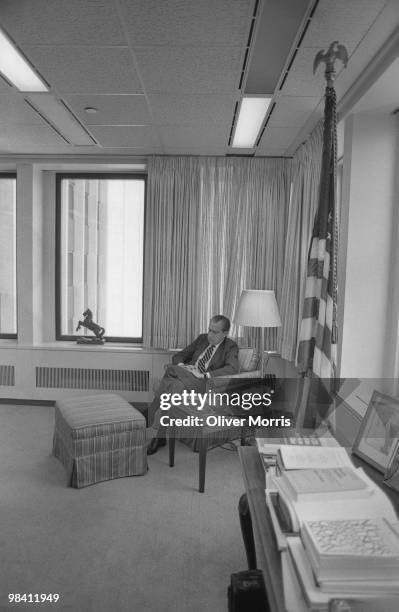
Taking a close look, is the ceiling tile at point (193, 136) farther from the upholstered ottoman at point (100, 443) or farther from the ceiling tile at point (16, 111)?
the upholstered ottoman at point (100, 443)

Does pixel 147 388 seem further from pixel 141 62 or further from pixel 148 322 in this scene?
pixel 141 62

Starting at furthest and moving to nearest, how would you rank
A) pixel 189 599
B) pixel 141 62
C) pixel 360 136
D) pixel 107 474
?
pixel 107 474
pixel 360 136
pixel 141 62
pixel 189 599

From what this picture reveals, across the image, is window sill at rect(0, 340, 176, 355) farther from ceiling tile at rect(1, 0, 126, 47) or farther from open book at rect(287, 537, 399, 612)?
open book at rect(287, 537, 399, 612)

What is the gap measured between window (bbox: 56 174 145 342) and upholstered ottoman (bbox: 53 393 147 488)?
1844 millimetres

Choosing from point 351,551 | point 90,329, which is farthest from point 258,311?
point 351,551

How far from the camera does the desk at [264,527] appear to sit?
0.93m

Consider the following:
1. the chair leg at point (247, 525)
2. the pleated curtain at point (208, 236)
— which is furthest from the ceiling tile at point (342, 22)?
the pleated curtain at point (208, 236)

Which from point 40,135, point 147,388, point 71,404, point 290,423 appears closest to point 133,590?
point 71,404

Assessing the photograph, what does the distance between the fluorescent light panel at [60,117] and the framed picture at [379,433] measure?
9.19 feet

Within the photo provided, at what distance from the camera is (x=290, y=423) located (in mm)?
3469

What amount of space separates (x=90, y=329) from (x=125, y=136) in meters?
2.03

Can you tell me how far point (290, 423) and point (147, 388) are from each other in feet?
5.61

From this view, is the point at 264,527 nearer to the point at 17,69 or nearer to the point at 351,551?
the point at 351,551

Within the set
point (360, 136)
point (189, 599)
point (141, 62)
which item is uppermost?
point (141, 62)
